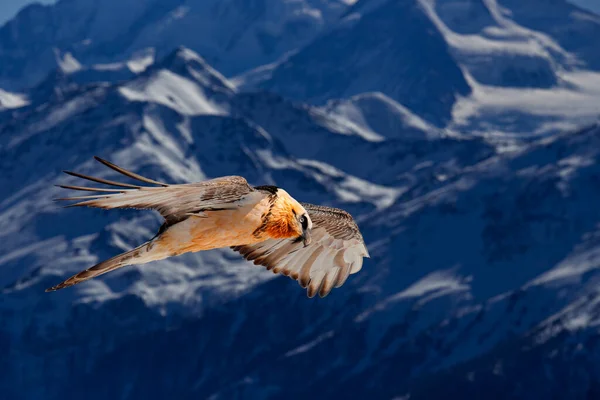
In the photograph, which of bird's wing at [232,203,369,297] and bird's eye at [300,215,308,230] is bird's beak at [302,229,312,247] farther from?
bird's wing at [232,203,369,297]

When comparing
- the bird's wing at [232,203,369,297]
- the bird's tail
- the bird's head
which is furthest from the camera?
the bird's wing at [232,203,369,297]

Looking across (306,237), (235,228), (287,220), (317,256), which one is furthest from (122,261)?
(317,256)

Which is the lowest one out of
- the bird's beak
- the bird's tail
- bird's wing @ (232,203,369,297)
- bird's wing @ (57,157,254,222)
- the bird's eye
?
bird's wing @ (232,203,369,297)

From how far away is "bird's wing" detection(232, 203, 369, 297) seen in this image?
24891 millimetres

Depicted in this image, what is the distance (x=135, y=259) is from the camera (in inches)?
843

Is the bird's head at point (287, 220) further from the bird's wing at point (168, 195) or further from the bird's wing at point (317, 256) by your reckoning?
the bird's wing at point (317, 256)

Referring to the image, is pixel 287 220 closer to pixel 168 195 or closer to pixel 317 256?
pixel 168 195

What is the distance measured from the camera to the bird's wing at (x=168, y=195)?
18.8 metres

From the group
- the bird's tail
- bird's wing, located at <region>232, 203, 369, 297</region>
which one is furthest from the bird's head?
the bird's tail

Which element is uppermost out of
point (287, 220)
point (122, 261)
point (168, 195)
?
point (168, 195)

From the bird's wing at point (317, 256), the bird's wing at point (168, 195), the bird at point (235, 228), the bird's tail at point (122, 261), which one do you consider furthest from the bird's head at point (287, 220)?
the bird's tail at point (122, 261)

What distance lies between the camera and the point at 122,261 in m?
20.7

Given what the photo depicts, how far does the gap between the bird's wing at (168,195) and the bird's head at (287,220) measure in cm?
71

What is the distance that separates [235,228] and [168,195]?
2.51m
